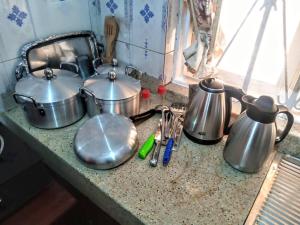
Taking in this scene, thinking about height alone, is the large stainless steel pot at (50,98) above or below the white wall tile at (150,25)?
below

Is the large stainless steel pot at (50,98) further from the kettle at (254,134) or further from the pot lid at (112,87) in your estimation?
the kettle at (254,134)

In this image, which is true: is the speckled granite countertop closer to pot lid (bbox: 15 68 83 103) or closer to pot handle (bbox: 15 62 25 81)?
pot lid (bbox: 15 68 83 103)

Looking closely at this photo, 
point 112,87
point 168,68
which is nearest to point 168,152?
point 112,87

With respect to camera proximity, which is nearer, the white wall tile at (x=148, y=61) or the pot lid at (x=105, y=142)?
the pot lid at (x=105, y=142)

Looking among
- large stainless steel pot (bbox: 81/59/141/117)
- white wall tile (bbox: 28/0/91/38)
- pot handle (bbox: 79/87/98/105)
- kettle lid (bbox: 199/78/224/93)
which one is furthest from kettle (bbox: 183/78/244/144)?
white wall tile (bbox: 28/0/91/38)

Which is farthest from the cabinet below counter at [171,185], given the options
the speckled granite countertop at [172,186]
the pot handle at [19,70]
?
the pot handle at [19,70]

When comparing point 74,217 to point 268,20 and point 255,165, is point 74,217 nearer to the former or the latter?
point 255,165

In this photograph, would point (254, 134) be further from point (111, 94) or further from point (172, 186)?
point (111, 94)

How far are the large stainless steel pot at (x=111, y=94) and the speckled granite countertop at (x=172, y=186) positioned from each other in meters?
0.13

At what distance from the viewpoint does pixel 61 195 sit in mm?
682

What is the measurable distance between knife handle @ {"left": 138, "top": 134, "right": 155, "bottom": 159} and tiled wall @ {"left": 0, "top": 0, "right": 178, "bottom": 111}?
0.34 m

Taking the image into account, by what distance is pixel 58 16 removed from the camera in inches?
37.9

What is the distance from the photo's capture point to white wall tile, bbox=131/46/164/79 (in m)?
0.99

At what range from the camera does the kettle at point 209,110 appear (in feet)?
2.34
